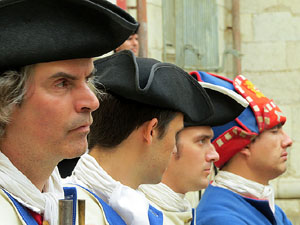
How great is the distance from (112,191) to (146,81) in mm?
471

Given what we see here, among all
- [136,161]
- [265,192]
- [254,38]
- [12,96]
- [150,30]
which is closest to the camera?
[12,96]

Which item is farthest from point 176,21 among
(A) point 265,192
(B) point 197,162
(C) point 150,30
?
(B) point 197,162

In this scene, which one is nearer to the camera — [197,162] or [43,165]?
[43,165]

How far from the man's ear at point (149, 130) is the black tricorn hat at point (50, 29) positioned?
2.82 ft

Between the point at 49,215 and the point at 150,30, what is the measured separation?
19.6ft

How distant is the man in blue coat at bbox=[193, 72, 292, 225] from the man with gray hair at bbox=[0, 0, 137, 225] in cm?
230

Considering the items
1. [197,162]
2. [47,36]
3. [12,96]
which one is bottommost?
[197,162]

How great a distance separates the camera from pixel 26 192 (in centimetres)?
230

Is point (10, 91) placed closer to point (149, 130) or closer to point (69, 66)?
point (69, 66)

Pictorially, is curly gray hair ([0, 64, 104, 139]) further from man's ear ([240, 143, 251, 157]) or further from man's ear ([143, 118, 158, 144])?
man's ear ([240, 143, 251, 157])

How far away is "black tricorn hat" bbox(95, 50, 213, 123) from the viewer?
3.22 m

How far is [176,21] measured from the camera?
899 cm

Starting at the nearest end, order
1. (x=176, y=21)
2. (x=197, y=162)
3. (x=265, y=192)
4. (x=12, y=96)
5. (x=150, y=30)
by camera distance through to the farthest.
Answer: (x=12, y=96) < (x=197, y=162) < (x=265, y=192) < (x=150, y=30) < (x=176, y=21)

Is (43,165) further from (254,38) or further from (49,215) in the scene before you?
(254,38)
